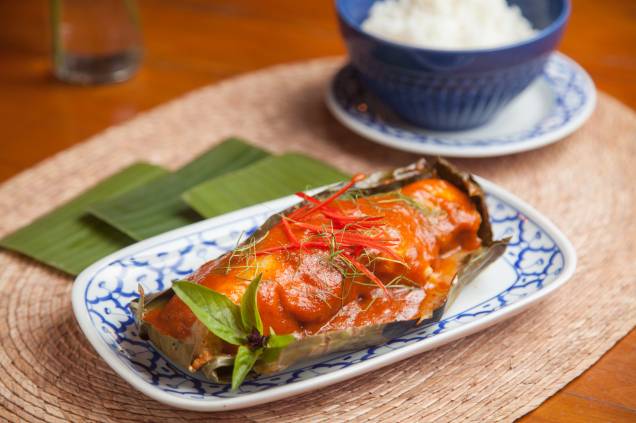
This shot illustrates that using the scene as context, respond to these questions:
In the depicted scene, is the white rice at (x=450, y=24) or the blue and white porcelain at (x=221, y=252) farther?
the white rice at (x=450, y=24)

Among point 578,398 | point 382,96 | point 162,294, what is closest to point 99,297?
point 162,294

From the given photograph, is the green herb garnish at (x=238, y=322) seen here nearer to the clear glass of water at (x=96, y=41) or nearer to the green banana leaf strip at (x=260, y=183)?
the green banana leaf strip at (x=260, y=183)

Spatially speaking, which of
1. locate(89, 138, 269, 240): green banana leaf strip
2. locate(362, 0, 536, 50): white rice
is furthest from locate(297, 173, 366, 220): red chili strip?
locate(362, 0, 536, 50): white rice

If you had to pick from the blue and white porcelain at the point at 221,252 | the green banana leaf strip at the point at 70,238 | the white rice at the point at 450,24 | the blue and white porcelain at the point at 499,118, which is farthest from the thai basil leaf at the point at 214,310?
the white rice at the point at 450,24

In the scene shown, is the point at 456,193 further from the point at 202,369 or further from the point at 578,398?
the point at 202,369

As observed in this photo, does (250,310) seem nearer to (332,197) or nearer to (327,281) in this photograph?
(327,281)
